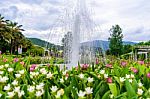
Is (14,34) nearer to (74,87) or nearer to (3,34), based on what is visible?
(3,34)

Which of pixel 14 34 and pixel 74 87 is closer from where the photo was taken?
pixel 74 87

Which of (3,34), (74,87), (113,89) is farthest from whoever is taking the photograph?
(3,34)

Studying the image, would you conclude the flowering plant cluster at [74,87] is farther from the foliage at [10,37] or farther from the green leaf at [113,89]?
the foliage at [10,37]

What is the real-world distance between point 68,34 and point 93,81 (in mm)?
6358

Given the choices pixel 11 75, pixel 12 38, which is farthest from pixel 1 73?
pixel 12 38

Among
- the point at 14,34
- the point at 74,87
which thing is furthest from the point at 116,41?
the point at 74,87

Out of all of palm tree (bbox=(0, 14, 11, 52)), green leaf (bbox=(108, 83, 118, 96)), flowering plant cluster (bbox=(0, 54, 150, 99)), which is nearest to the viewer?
flowering plant cluster (bbox=(0, 54, 150, 99))

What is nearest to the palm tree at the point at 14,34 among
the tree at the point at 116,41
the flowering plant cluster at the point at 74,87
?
the tree at the point at 116,41

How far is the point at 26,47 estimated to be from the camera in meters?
54.6

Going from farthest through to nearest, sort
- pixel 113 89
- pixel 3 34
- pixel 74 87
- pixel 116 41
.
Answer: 1. pixel 116 41
2. pixel 3 34
3. pixel 74 87
4. pixel 113 89

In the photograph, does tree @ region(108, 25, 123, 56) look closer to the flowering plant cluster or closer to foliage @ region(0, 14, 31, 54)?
foliage @ region(0, 14, 31, 54)

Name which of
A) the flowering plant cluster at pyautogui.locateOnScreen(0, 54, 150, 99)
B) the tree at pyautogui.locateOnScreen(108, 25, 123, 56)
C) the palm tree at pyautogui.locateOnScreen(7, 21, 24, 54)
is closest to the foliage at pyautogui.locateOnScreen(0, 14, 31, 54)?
the palm tree at pyautogui.locateOnScreen(7, 21, 24, 54)

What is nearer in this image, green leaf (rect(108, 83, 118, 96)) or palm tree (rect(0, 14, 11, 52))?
green leaf (rect(108, 83, 118, 96))

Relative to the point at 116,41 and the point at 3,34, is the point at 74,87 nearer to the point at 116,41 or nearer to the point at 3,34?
A: the point at 3,34
